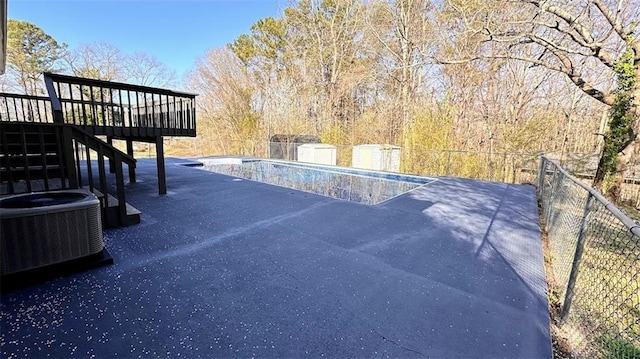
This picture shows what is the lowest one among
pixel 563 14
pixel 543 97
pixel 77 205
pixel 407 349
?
pixel 407 349

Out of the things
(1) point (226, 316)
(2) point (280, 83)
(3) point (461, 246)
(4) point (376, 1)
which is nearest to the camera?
(1) point (226, 316)

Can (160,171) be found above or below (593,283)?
above

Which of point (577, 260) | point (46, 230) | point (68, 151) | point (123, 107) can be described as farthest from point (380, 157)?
point (46, 230)

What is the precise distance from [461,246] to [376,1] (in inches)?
450

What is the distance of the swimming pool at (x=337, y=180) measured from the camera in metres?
6.12

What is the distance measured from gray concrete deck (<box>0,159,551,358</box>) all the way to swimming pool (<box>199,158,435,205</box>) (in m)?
2.11

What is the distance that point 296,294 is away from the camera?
6.91ft

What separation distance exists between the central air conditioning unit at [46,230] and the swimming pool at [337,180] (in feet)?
12.9

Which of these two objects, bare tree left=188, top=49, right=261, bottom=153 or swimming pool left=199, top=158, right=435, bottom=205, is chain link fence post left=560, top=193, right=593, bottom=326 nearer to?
swimming pool left=199, top=158, right=435, bottom=205

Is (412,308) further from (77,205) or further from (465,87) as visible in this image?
(465,87)

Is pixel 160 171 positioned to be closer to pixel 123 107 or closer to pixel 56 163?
pixel 56 163

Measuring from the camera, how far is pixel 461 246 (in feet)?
10.3

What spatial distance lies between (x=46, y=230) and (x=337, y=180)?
21.4 ft

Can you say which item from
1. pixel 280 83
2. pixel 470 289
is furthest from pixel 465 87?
pixel 470 289
